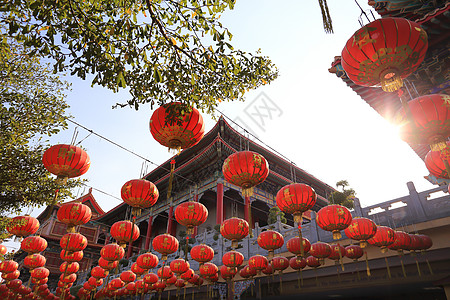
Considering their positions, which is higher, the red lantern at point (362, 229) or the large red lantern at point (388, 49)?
the large red lantern at point (388, 49)

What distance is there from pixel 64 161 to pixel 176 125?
7.09ft

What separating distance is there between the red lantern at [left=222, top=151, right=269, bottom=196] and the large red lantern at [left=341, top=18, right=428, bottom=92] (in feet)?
6.39

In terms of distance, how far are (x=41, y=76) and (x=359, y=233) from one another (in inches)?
310

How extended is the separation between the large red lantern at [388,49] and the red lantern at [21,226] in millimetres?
7471

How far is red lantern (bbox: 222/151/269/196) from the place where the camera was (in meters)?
4.12

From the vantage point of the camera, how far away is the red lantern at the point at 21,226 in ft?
19.9

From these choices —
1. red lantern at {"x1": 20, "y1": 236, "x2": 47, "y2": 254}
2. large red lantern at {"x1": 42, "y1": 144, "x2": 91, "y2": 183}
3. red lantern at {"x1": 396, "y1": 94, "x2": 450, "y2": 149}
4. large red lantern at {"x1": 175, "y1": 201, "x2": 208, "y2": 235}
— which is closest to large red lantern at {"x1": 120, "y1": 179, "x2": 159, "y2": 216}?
large red lantern at {"x1": 42, "y1": 144, "x2": 91, "y2": 183}

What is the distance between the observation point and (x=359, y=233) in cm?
559

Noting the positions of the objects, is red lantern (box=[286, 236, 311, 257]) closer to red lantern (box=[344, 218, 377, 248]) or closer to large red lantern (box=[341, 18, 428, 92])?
red lantern (box=[344, 218, 377, 248])

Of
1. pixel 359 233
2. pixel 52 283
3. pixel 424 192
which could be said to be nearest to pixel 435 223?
pixel 424 192

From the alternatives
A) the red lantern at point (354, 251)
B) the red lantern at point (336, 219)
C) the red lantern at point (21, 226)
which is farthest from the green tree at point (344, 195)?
the red lantern at point (21, 226)

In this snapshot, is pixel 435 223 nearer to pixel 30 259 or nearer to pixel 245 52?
pixel 245 52

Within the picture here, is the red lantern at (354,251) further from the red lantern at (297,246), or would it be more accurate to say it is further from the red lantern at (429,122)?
the red lantern at (429,122)

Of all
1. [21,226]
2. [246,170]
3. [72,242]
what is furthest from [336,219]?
[21,226]
